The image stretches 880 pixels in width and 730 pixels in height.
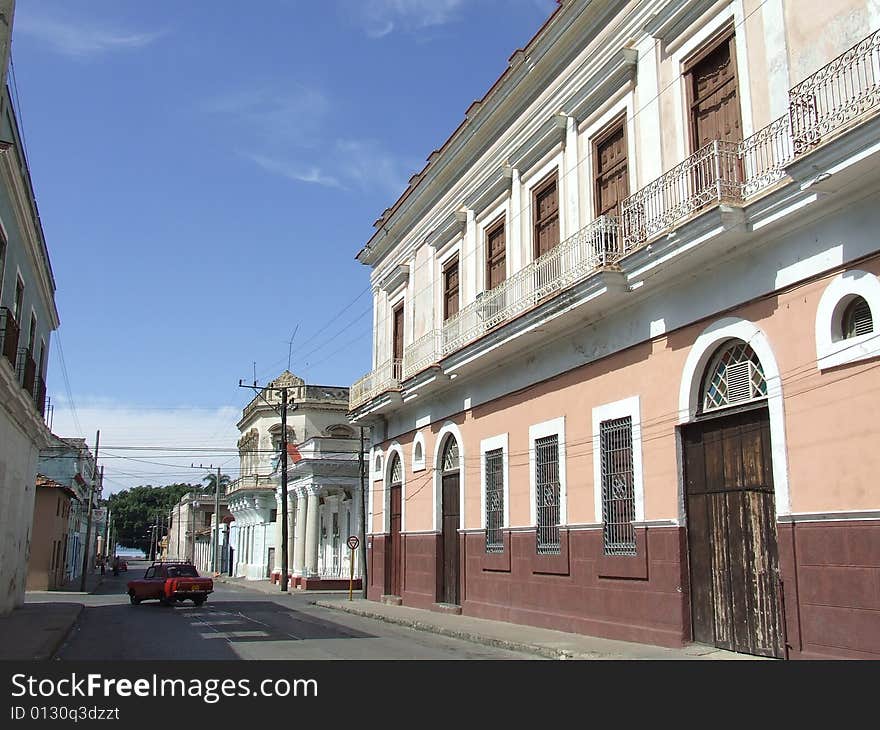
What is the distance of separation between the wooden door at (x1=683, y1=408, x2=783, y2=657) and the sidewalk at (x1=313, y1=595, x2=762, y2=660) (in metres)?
0.36

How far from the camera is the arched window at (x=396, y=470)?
23875 millimetres

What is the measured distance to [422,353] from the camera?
21.6m

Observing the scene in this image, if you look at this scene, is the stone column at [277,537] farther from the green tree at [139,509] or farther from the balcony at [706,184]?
the green tree at [139,509]

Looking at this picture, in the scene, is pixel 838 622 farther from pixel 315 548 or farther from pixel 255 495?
pixel 255 495

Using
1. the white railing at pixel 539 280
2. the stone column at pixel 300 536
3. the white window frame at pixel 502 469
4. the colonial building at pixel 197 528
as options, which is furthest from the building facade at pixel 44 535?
the colonial building at pixel 197 528

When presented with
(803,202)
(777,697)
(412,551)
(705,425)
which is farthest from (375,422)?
(777,697)

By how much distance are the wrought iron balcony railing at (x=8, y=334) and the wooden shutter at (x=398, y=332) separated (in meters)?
10.9

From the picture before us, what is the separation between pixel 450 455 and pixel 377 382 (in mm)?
5066

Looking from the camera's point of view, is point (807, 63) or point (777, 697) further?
point (807, 63)

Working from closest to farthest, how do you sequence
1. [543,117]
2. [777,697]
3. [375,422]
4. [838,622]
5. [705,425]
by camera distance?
[777,697]
[838,622]
[705,425]
[543,117]
[375,422]

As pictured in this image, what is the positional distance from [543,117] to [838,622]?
35.1ft

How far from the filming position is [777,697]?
6.45 m

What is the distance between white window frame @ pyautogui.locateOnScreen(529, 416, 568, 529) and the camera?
14617 mm

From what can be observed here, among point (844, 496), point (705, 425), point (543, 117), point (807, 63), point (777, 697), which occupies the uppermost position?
point (543, 117)
